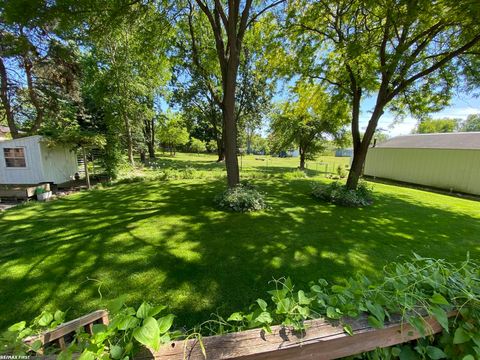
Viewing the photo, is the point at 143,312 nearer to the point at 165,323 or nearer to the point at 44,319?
the point at 165,323

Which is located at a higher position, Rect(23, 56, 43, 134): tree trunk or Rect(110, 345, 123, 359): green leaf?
Rect(23, 56, 43, 134): tree trunk

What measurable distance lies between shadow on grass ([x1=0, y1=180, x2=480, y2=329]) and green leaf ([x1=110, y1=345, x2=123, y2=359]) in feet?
3.35

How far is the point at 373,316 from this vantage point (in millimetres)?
927

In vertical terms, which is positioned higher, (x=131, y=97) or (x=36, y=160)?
(x=131, y=97)

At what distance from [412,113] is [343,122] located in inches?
98.8

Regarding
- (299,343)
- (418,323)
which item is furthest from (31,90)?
(418,323)

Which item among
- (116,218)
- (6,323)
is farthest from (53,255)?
(116,218)

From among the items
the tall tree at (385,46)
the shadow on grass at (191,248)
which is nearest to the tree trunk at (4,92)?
the shadow on grass at (191,248)

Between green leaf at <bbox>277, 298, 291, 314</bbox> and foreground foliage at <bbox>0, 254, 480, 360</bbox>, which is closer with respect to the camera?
foreground foliage at <bbox>0, 254, 480, 360</bbox>

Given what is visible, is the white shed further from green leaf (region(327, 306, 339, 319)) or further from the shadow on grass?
green leaf (region(327, 306, 339, 319))

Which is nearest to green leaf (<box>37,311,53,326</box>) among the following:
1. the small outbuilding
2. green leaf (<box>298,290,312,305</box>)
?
green leaf (<box>298,290,312,305</box>)

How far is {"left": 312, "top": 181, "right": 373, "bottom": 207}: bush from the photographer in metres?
7.50

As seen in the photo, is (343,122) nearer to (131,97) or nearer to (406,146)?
(406,146)

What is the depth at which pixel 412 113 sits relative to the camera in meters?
8.44
